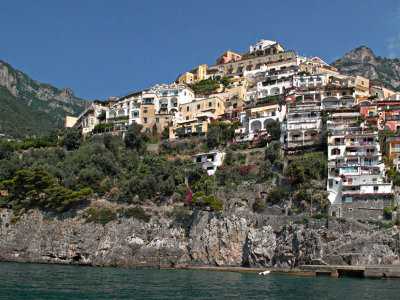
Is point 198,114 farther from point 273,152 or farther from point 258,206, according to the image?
point 258,206

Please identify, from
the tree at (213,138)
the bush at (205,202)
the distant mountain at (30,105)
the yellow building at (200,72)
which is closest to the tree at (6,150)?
the tree at (213,138)

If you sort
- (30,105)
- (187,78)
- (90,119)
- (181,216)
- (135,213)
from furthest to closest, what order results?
1. (30,105)
2. (187,78)
3. (90,119)
4. (135,213)
5. (181,216)

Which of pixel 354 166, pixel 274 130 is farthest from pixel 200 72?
pixel 354 166

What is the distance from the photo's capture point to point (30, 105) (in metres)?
170

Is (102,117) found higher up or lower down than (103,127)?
higher up

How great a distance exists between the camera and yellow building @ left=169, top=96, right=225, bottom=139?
3125 inches

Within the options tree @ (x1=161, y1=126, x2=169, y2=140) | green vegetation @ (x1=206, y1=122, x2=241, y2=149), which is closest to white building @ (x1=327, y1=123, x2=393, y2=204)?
green vegetation @ (x1=206, y1=122, x2=241, y2=149)

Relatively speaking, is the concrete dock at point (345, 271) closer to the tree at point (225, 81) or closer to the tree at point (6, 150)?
the tree at point (6, 150)

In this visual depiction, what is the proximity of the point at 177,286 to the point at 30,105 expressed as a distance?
14566 centimetres

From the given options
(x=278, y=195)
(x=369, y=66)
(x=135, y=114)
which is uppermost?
(x=369, y=66)

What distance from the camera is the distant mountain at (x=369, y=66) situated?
15225 centimetres

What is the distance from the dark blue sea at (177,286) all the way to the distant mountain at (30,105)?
262 feet

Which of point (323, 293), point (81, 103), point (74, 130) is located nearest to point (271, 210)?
point (323, 293)

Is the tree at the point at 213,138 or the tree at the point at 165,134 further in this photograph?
the tree at the point at 165,134
